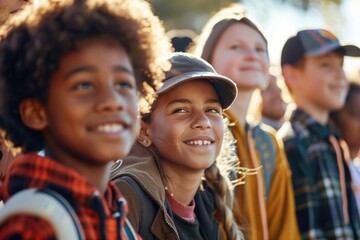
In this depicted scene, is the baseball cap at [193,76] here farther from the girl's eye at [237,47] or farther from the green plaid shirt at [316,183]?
the green plaid shirt at [316,183]

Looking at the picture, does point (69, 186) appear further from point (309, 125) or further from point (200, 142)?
point (309, 125)

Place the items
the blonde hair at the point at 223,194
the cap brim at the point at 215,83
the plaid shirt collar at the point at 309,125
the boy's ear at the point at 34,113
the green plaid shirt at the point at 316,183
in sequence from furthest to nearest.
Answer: the plaid shirt collar at the point at 309,125 → the green plaid shirt at the point at 316,183 → the blonde hair at the point at 223,194 → the cap brim at the point at 215,83 → the boy's ear at the point at 34,113

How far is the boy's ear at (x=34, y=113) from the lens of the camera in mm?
3018

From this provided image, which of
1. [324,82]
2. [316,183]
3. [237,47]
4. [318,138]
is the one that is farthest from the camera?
[324,82]

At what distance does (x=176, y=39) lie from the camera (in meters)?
5.62

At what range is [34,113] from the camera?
3.03 metres

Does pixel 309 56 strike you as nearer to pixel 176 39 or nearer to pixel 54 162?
pixel 176 39

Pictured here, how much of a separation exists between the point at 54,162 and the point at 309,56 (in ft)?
12.8

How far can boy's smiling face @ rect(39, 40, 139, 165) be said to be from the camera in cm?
293

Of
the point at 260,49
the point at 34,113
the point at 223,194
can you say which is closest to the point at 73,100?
the point at 34,113

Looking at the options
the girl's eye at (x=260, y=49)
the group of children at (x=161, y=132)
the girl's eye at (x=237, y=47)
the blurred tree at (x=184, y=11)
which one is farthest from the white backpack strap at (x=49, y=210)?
the blurred tree at (x=184, y=11)

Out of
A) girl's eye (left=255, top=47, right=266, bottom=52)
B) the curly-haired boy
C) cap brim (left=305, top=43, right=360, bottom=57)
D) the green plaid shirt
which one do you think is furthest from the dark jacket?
cap brim (left=305, top=43, right=360, bottom=57)

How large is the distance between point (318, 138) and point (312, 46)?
24.2 inches

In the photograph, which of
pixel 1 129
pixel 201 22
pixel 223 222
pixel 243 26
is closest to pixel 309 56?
pixel 243 26
